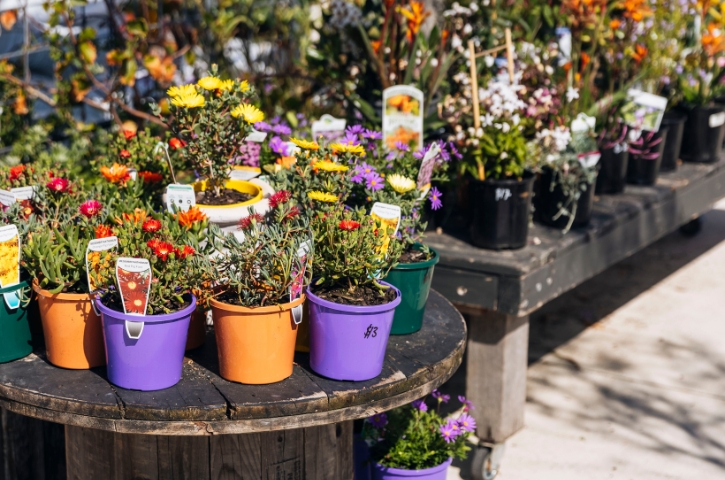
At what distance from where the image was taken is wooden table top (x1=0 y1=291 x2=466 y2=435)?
1.71 metres

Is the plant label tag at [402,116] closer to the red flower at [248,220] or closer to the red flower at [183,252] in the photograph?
the red flower at [248,220]

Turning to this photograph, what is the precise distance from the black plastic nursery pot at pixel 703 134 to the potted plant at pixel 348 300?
9.13 ft

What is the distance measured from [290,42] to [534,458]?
309 centimetres

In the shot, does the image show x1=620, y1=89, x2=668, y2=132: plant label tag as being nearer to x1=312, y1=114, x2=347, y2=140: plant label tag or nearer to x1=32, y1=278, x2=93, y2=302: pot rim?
x1=312, y1=114, x2=347, y2=140: plant label tag

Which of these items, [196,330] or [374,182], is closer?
[196,330]

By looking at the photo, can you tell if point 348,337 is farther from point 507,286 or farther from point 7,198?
point 507,286

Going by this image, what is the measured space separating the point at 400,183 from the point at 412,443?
0.85m

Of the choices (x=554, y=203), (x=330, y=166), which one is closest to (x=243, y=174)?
(x=330, y=166)

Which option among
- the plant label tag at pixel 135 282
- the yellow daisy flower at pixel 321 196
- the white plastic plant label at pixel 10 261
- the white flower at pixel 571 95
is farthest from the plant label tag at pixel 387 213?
the white flower at pixel 571 95

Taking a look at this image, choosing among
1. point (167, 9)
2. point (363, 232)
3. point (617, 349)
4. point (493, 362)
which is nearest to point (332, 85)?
point (167, 9)

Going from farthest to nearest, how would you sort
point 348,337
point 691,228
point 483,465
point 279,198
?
point 691,228, point 483,465, point 279,198, point 348,337

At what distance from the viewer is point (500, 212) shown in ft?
9.54

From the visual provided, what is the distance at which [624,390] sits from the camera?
11.8 ft

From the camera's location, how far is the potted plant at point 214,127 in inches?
80.9
